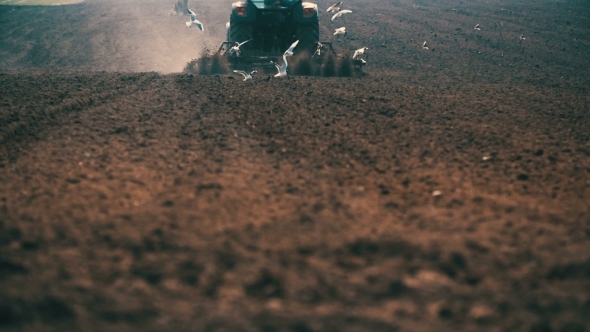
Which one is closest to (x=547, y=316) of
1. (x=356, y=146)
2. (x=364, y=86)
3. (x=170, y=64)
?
(x=356, y=146)

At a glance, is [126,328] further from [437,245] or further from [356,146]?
[356,146]

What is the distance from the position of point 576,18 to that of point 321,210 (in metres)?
22.7

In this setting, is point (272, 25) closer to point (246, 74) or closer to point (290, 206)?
point (246, 74)

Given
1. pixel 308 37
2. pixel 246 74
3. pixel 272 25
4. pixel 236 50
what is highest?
pixel 272 25

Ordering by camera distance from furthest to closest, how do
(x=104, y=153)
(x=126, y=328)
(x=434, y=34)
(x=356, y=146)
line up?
(x=434, y=34) < (x=356, y=146) < (x=104, y=153) < (x=126, y=328)

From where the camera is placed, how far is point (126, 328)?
9.29 feet

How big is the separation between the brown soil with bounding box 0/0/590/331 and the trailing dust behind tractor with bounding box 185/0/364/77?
66.0 inches

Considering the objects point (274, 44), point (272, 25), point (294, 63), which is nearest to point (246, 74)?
point (294, 63)

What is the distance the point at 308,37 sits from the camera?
1180 cm

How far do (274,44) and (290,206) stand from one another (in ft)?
26.2

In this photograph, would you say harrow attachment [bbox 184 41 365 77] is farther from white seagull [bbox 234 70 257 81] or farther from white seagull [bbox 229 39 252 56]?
white seagull [bbox 234 70 257 81]

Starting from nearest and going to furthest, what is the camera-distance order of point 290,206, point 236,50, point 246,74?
1. point 290,206
2. point 246,74
3. point 236,50

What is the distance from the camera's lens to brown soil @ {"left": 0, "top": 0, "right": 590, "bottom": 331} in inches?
120

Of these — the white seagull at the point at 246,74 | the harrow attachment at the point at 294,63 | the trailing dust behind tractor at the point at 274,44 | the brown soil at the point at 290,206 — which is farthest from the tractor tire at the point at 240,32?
the brown soil at the point at 290,206
